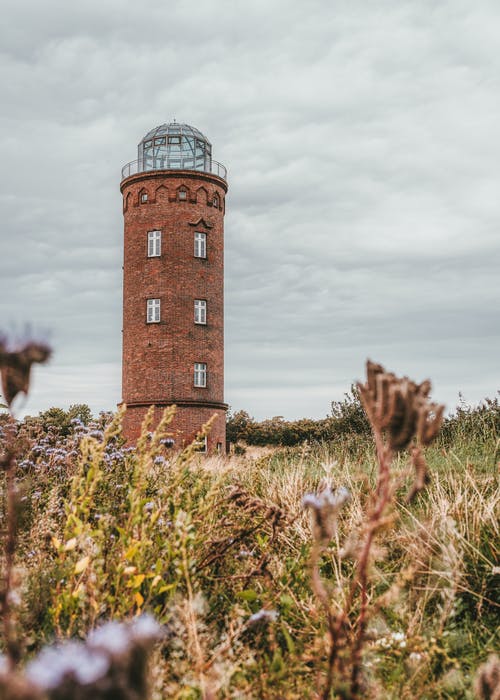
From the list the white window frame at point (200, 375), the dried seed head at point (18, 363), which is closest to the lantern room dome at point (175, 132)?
the white window frame at point (200, 375)

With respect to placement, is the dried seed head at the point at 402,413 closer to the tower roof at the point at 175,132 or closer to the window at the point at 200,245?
the window at the point at 200,245

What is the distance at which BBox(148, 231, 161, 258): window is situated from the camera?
29344mm

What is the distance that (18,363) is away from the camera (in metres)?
1.99

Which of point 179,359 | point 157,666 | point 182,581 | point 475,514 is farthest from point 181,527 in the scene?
point 179,359

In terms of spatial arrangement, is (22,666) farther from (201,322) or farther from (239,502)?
(201,322)

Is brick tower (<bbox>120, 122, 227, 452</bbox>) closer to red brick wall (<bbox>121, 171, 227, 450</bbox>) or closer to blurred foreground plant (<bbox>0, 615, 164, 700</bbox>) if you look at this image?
red brick wall (<bbox>121, 171, 227, 450</bbox>)

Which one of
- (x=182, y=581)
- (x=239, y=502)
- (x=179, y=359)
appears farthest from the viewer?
(x=179, y=359)

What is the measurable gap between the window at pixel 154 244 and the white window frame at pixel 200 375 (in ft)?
16.7

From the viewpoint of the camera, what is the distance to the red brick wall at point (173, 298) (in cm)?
2831

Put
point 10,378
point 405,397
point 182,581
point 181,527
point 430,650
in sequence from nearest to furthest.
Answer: point 405,397
point 10,378
point 430,650
point 181,527
point 182,581

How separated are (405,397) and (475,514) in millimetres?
3697

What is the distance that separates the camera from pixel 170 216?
2944 centimetres

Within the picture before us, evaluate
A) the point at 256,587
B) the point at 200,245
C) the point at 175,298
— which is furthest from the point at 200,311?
the point at 256,587

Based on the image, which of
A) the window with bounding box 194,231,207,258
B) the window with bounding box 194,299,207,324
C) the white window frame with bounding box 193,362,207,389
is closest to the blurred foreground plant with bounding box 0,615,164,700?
the white window frame with bounding box 193,362,207,389
